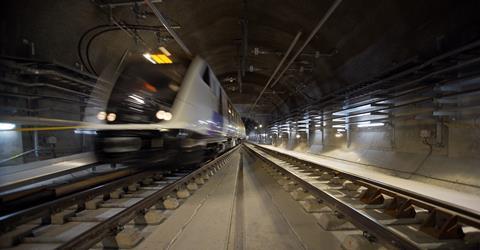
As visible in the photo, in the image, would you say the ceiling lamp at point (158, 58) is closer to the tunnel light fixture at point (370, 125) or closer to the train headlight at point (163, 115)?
the train headlight at point (163, 115)

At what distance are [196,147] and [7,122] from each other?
4921 mm

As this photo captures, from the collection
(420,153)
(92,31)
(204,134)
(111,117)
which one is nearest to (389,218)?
(204,134)

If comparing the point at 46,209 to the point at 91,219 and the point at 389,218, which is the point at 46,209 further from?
the point at 389,218

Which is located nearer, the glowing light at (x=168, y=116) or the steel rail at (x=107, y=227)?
the steel rail at (x=107, y=227)

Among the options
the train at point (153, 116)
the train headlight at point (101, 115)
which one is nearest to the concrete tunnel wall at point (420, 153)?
the train at point (153, 116)

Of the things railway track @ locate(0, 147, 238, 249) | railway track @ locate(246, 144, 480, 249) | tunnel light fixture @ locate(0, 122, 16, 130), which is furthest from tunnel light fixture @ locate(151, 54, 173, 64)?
tunnel light fixture @ locate(0, 122, 16, 130)

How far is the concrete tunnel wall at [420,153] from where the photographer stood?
4.87 meters

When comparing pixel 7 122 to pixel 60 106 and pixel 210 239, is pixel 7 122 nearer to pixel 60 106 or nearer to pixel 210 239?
pixel 60 106

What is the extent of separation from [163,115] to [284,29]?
645 centimetres

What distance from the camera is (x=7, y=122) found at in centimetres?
600

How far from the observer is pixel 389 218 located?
2973 mm

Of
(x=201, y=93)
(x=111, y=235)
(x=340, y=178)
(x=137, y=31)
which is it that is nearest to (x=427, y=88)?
(x=340, y=178)

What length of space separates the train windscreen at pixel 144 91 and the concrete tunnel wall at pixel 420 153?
574 cm

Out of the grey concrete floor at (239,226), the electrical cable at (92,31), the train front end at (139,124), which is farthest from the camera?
the electrical cable at (92,31)
